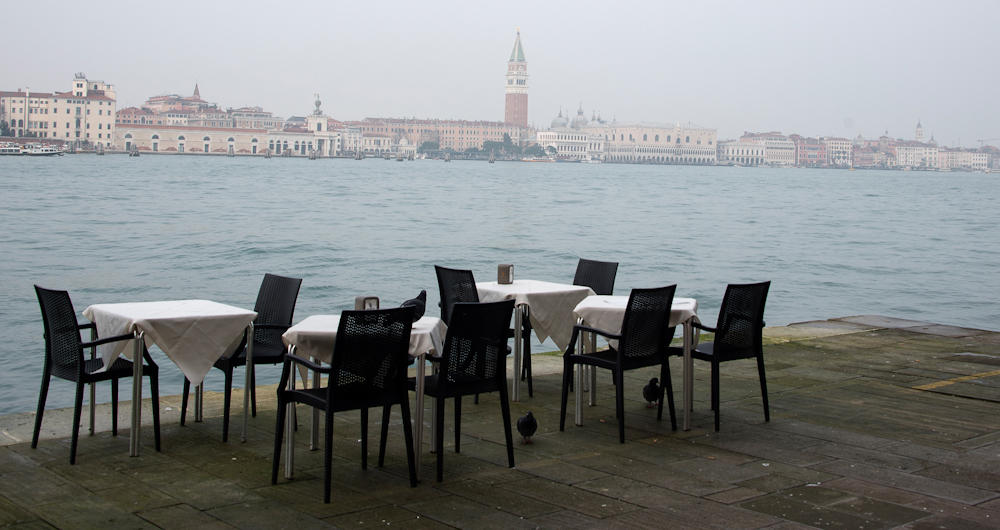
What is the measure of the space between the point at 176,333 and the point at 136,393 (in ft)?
0.90

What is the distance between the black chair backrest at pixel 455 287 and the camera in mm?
4410

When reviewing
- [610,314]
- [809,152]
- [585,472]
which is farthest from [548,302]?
[809,152]

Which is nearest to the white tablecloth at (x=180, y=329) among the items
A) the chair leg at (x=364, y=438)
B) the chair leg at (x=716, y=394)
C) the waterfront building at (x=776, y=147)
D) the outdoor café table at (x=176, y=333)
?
the outdoor café table at (x=176, y=333)

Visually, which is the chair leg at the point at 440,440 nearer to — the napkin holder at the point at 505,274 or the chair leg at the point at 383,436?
the chair leg at the point at 383,436

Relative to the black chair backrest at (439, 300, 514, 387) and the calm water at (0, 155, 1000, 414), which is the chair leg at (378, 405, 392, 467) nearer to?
the black chair backrest at (439, 300, 514, 387)

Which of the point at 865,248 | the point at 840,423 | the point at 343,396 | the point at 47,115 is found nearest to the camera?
the point at 343,396

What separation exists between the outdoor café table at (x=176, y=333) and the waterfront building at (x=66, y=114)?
103 m

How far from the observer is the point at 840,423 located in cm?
398

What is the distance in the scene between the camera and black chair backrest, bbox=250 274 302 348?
4.08 m

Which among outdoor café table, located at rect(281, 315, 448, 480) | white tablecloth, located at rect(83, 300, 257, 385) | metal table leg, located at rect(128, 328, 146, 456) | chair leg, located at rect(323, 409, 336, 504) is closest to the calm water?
white tablecloth, located at rect(83, 300, 257, 385)

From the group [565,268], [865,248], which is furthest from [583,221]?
[565,268]

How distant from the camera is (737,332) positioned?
13.2ft

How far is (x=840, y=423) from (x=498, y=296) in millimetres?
1650

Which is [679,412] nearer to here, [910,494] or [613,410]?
[613,410]
